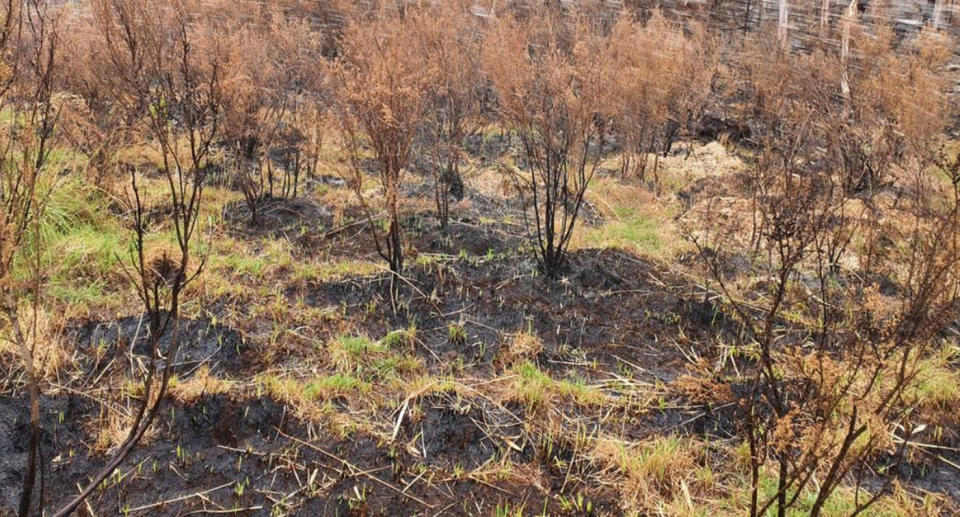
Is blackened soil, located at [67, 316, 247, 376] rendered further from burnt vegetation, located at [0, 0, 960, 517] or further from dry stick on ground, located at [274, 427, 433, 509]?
dry stick on ground, located at [274, 427, 433, 509]

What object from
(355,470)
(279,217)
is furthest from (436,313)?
(279,217)

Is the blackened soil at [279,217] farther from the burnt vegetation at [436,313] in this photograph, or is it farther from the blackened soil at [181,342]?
the blackened soil at [181,342]

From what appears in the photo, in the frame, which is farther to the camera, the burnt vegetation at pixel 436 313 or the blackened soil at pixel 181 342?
the blackened soil at pixel 181 342

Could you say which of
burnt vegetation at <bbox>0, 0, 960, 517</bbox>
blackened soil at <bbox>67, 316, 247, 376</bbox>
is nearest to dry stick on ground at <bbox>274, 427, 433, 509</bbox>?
burnt vegetation at <bbox>0, 0, 960, 517</bbox>

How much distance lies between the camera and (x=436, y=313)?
13.8ft

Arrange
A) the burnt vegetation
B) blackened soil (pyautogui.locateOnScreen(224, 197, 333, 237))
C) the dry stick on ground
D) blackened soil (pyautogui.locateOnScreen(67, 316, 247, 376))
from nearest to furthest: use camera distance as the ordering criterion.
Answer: the burnt vegetation
the dry stick on ground
blackened soil (pyautogui.locateOnScreen(67, 316, 247, 376))
blackened soil (pyautogui.locateOnScreen(224, 197, 333, 237))

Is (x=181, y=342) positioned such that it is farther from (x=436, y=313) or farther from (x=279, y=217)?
(x=279, y=217)

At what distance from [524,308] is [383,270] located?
3.47 feet

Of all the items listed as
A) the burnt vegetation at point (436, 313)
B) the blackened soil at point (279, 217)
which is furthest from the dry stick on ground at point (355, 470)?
the blackened soil at point (279, 217)

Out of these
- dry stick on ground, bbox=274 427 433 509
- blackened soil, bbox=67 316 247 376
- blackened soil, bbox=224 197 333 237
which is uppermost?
blackened soil, bbox=224 197 333 237

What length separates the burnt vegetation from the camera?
257 centimetres

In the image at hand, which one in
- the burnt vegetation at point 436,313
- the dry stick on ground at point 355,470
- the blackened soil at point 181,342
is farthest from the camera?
the blackened soil at point 181,342

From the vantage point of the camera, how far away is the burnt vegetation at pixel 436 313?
2.57 meters

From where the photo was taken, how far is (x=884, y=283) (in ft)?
17.1
